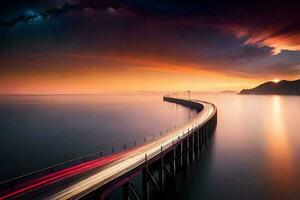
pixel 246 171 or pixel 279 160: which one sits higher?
pixel 246 171

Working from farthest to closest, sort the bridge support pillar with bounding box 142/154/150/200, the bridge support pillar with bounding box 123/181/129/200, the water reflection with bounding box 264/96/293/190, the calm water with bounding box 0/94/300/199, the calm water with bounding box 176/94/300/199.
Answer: the water reflection with bounding box 264/96/293/190
the calm water with bounding box 0/94/300/199
the calm water with bounding box 176/94/300/199
the bridge support pillar with bounding box 142/154/150/200
the bridge support pillar with bounding box 123/181/129/200

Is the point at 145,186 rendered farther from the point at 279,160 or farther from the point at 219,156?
the point at 279,160

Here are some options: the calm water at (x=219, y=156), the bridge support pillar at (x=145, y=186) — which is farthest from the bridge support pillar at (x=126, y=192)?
the calm water at (x=219, y=156)

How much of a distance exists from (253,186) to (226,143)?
33.6 meters

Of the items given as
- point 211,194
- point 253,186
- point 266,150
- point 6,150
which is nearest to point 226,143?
point 266,150

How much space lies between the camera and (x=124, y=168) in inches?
1171

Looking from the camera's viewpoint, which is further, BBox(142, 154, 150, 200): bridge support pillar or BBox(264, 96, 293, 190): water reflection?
BBox(264, 96, 293, 190): water reflection

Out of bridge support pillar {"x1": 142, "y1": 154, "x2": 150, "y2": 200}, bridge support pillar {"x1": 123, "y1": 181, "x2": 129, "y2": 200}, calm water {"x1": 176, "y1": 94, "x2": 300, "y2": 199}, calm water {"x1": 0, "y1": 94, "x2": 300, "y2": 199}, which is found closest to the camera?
bridge support pillar {"x1": 123, "y1": 181, "x2": 129, "y2": 200}

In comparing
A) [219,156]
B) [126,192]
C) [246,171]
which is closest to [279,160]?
[219,156]

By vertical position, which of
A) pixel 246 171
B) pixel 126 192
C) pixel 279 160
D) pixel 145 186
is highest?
pixel 126 192

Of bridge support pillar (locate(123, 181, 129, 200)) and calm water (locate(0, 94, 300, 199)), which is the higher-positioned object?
bridge support pillar (locate(123, 181, 129, 200))

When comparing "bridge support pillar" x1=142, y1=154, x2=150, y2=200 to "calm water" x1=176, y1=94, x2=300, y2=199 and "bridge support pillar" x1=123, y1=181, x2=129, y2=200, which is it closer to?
"bridge support pillar" x1=123, y1=181, x2=129, y2=200

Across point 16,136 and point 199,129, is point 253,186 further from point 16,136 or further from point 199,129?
point 16,136

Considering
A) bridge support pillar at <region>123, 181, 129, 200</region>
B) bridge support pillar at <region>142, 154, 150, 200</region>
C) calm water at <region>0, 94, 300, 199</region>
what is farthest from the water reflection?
bridge support pillar at <region>123, 181, 129, 200</region>
